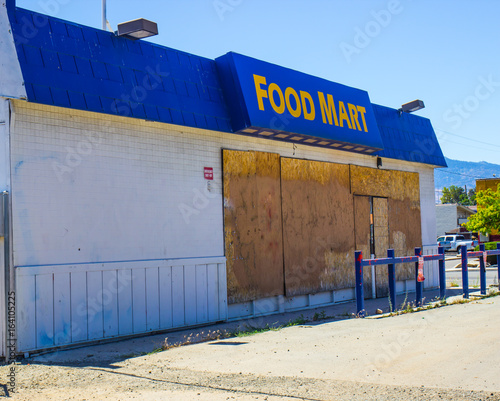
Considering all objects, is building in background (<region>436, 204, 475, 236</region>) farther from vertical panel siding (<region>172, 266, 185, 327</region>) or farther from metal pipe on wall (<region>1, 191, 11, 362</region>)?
metal pipe on wall (<region>1, 191, 11, 362</region>)

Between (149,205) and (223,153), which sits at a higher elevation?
(223,153)

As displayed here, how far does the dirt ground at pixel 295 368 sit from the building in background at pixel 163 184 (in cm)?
112

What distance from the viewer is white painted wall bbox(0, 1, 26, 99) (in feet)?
26.2

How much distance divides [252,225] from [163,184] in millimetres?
2429

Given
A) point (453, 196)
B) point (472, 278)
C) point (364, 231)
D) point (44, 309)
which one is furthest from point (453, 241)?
point (453, 196)

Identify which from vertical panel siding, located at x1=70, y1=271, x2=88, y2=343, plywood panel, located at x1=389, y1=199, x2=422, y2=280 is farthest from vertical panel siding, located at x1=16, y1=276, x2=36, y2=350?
plywood panel, located at x1=389, y1=199, x2=422, y2=280

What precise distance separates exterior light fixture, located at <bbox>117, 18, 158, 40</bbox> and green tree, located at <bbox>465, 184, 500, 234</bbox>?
34.8 m

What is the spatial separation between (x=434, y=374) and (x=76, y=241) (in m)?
5.65

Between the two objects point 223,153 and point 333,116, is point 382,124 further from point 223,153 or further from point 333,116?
point 223,153

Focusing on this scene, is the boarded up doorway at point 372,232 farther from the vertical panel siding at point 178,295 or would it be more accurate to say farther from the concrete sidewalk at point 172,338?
the vertical panel siding at point 178,295

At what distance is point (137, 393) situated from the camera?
591cm

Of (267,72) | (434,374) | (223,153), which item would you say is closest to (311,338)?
(434,374)

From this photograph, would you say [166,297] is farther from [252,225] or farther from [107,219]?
[252,225]

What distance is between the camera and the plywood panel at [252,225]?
452 inches
